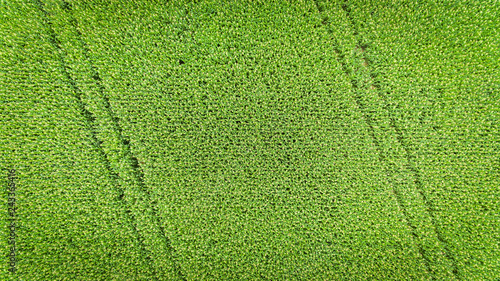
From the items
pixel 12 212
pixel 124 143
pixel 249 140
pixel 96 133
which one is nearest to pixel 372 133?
pixel 249 140

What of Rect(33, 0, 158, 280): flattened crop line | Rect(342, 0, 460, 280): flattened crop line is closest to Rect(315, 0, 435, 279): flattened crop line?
Rect(342, 0, 460, 280): flattened crop line

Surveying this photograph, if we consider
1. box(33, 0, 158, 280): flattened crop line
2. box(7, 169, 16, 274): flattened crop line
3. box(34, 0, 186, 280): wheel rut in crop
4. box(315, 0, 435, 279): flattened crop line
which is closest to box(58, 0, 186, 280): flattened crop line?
box(34, 0, 186, 280): wheel rut in crop

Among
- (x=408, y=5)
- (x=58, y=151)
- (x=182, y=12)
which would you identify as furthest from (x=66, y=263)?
(x=408, y=5)

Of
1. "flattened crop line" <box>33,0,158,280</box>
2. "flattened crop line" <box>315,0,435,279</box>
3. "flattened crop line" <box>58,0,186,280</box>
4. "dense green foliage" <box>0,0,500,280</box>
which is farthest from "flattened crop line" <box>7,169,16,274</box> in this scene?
"flattened crop line" <box>315,0,435,279</box>

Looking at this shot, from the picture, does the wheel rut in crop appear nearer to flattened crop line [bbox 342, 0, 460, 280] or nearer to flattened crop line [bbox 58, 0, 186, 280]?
flattened crop line [bbox 58, 0, 186, 280]

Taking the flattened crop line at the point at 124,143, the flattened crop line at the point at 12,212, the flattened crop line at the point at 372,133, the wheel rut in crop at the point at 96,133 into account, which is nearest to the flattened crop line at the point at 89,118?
the wheel rut in crop at the point at 96,133

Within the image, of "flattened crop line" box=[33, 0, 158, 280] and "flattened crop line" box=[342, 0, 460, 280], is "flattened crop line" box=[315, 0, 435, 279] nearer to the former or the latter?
"flattened crop line" box=[342, 0, 460, 280]

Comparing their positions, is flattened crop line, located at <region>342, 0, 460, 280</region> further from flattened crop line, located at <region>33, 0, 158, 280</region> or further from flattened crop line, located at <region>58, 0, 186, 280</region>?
flattened crop line, located at <region>33, 0, 158, 280</region>

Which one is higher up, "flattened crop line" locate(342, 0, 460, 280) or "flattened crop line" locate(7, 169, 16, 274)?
"flattened crop line" locate(7, 169, 16, 274)

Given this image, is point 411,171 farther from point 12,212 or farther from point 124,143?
point 12,212
